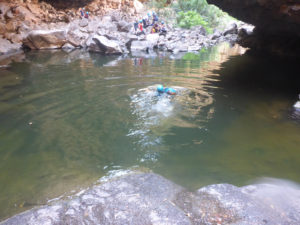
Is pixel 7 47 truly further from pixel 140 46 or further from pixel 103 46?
pixel 140 46

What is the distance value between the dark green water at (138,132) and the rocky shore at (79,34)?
26.9 ft

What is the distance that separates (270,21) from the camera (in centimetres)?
846

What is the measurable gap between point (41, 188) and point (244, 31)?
633 inches

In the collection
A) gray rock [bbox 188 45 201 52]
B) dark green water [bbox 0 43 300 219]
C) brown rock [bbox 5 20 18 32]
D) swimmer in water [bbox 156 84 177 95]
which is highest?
brown rock [bbox 5 20 18 32]

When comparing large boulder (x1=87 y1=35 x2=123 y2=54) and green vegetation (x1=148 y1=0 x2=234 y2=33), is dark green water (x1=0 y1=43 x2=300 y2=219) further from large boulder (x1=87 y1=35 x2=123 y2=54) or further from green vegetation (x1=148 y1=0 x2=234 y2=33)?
green vegetation (x1=148 y1=0 x2=234 y2=33)

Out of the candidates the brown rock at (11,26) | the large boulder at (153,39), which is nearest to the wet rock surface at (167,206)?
the large boulder at (153,39)

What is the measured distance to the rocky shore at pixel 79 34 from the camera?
14.7 meters

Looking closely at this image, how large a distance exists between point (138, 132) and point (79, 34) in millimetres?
14877

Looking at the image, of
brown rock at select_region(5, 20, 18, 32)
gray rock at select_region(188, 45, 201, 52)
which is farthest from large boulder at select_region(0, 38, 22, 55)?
gray rock at select_region(188, 45, 201, 52)

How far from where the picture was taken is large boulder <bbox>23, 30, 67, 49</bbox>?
14812 millimetres

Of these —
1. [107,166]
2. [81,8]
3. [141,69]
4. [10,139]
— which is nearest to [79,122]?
[10,139]

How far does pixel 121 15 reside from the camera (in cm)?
2131

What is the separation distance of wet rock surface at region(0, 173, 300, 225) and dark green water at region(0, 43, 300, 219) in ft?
1.07

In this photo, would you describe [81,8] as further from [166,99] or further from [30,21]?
[166,99]
